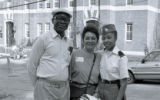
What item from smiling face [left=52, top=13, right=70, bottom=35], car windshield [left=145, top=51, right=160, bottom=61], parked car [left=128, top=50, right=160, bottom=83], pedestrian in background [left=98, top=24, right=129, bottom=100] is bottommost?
parked car [left=128, top=50, right=160, bottom=83]

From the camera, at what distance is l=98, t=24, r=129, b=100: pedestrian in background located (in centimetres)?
387

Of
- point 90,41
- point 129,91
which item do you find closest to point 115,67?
point 90,41

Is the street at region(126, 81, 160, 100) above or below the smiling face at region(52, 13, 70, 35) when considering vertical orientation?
below

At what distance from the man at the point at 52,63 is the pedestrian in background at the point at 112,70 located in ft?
1.55

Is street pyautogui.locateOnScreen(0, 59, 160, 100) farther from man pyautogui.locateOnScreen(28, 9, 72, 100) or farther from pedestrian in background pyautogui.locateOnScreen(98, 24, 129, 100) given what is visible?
pedestrian in background pyautogui.locateOnScreen(98, 24, 129, 100)

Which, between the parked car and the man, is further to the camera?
the parked car

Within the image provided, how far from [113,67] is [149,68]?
9.70m

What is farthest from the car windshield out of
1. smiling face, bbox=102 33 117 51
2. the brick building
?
the brick building

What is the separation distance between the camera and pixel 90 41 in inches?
158

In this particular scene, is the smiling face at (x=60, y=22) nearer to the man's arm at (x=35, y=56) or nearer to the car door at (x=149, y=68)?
the man's arm at (x=35, y=56)

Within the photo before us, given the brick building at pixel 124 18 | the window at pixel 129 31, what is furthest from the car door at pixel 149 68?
the window at pixel 129 31

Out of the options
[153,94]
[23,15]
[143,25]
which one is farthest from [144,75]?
[23,15]

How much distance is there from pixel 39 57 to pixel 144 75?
33.0 ft

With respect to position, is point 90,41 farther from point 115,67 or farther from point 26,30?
point 26,30
